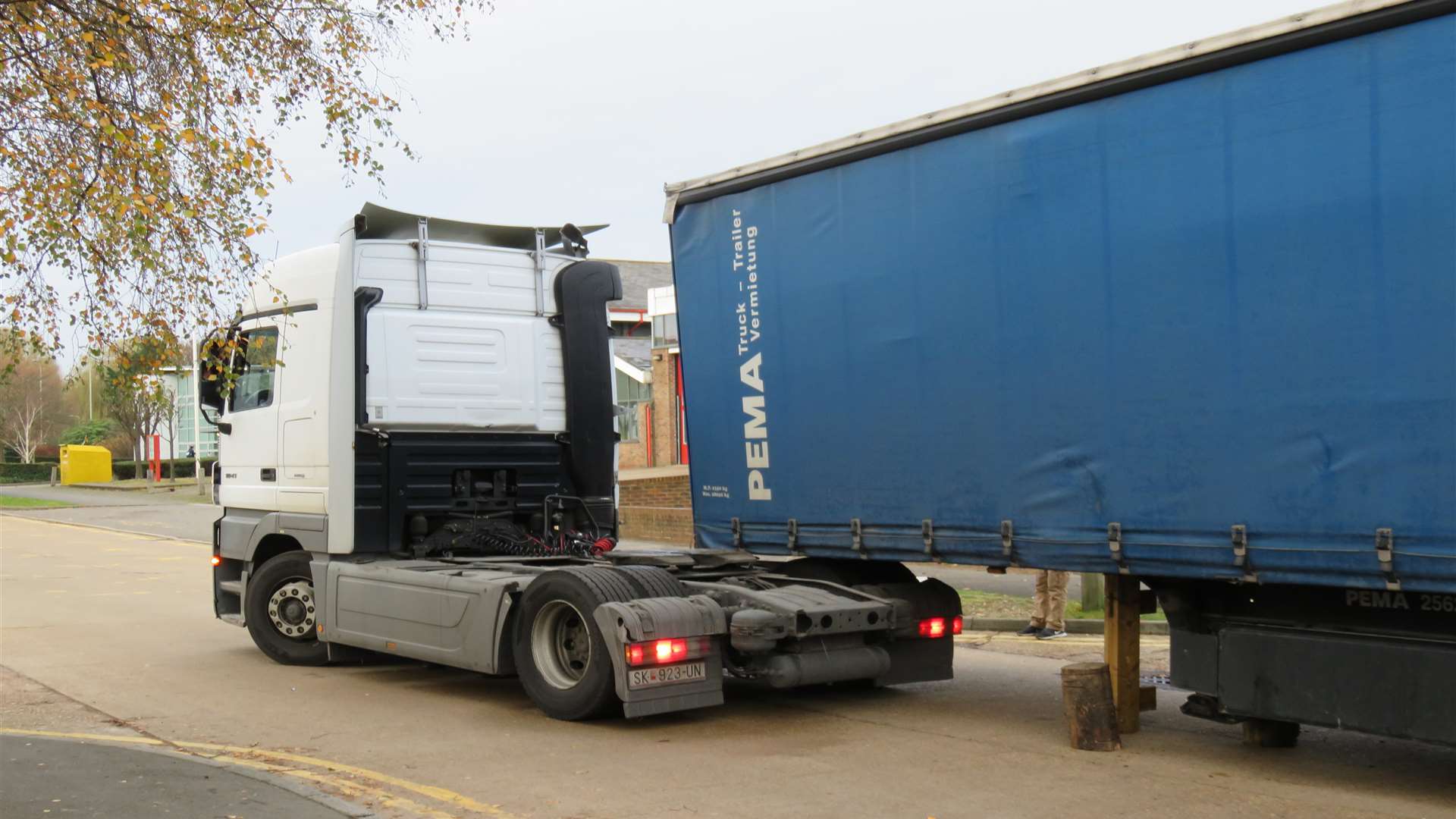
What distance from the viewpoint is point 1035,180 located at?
→ 24.5 ft

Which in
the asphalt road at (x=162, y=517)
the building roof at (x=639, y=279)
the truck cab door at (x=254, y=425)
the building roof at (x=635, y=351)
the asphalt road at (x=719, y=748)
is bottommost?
the asphalt road at (x=719, y=748)

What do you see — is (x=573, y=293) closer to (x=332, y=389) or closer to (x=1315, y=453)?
(x=332, y=389)

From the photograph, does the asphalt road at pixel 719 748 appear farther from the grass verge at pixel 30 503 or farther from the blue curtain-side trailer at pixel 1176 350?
the grass verge at pixel 30 503

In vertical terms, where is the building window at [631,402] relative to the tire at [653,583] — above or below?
above

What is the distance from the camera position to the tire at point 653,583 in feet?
27.3

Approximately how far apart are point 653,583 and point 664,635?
1.83 ft

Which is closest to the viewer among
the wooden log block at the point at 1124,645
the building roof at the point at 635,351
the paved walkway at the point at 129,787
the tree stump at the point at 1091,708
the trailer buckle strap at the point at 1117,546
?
the paved walkway at the point at 129,787

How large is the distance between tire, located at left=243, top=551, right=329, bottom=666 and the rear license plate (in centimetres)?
403

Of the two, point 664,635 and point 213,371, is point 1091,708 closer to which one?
point 664,635

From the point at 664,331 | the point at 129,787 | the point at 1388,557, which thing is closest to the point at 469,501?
the point at 129,787

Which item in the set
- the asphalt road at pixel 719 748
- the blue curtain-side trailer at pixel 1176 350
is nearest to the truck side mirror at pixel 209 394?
the asphalt road at pixel 719 748

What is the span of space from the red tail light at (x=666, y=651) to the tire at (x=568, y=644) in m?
0.23

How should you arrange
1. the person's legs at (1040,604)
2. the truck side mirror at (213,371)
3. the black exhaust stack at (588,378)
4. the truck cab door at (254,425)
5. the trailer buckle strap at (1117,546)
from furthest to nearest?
1. the person's legs at (1040,604)
2. the black exhaust stack at (588,378)
3. the truck cab door at (254,425)
4. the truck side mirror at (213,371)
5. the trailer buckle strap at (1117,546)

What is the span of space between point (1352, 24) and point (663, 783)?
4988 mm
